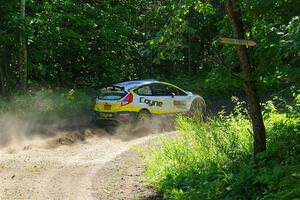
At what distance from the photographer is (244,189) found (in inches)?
254

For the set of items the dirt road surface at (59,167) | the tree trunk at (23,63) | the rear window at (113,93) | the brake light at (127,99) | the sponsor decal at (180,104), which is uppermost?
the tree trunk at (23,63)

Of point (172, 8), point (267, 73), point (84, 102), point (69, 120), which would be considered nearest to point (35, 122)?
point (69, 120)

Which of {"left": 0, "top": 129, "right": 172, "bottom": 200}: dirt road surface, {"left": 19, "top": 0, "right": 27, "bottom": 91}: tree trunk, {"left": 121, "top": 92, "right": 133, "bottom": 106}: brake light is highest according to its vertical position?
{"left": 19, "top": 0, "right": 27, "bottom": 91}: tree trunk

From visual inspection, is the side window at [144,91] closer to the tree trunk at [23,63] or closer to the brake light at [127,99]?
the brake light at [127,99]

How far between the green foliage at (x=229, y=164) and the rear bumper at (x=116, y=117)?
3.66m

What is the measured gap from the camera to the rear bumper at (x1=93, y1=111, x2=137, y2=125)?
14.2 metres

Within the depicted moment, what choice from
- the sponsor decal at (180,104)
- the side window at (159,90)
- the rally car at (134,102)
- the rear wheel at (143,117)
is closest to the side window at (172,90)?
the rally car at (134,102)

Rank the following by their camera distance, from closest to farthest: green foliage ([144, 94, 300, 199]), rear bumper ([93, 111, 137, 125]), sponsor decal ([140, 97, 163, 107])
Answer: green foliage ([144, 94, 300, 199]), rear bumper ([93, 111, 137, 125]), sponsor decal ([140, 97, 163, 107])

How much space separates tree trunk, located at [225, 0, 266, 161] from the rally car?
7221 millimetres

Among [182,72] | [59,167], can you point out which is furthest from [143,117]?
[182,72]

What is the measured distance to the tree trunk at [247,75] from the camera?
22.4 ft

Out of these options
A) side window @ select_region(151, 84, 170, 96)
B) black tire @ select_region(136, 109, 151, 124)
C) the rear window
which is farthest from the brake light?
side window @ select_region(151, 84, 170, 96)

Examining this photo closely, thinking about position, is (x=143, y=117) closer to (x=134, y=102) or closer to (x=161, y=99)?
(x=134, y=102)

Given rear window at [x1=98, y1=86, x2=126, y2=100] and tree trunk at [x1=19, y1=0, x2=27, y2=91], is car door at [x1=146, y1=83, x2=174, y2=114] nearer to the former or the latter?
rear window at [x1=98, y1=86, x2=126, y2=100]
